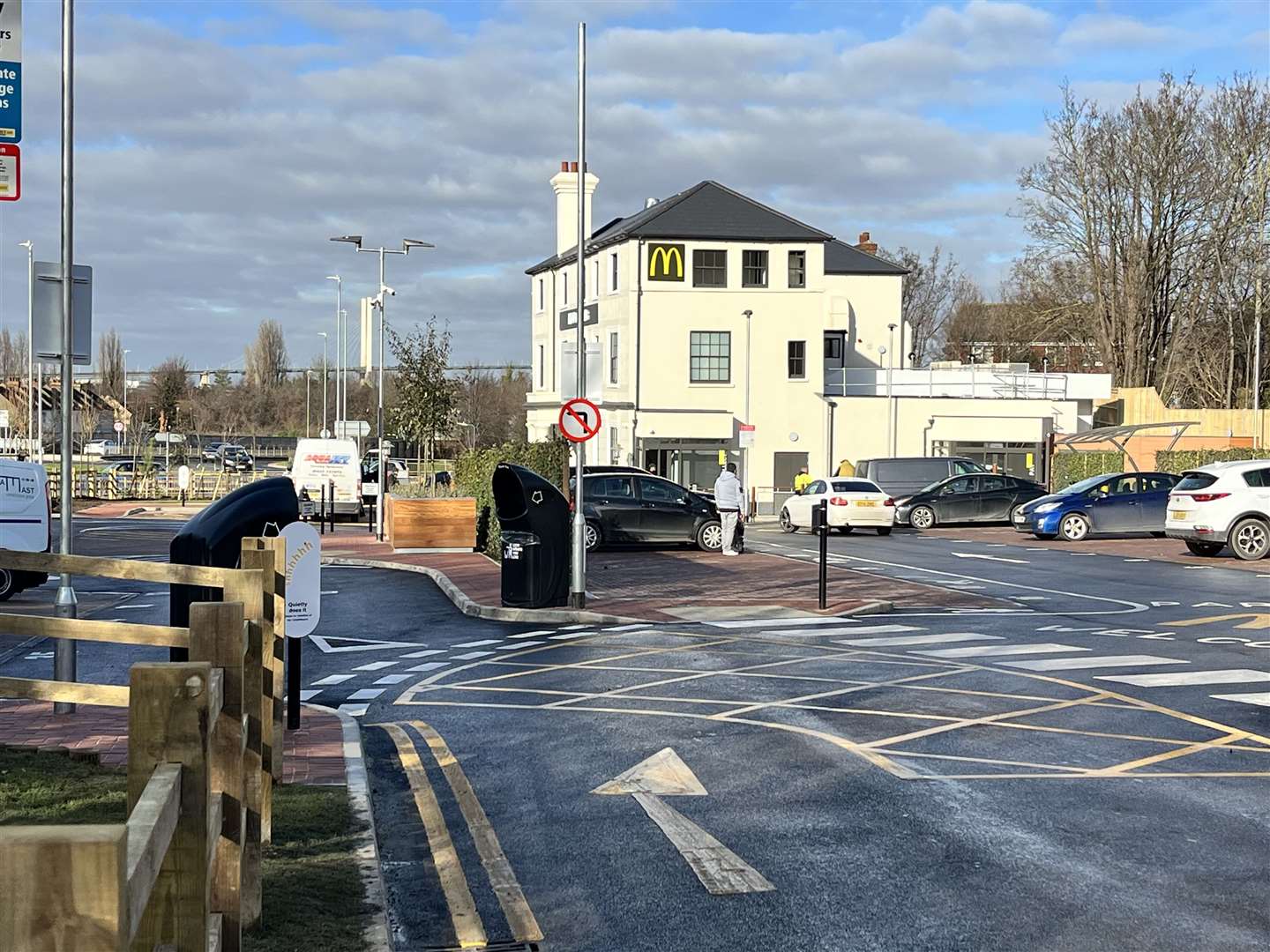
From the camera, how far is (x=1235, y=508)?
85.1ft

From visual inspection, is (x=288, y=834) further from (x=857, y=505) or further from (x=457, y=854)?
(x=857, y=505)

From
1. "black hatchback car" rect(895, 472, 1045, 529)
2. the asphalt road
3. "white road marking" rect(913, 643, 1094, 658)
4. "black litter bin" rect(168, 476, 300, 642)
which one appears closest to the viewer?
the asphalt road

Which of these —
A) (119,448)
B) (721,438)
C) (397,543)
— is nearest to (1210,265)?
(721,438)

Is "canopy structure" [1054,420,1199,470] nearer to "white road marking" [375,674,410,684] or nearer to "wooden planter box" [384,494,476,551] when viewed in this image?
"wooden planter box" [384,494,476,551]

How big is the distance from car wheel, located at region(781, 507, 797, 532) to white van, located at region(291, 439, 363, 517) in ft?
40.6

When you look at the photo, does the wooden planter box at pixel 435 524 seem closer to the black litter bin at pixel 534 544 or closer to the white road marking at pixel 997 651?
the black litter bin at pixel 534 544

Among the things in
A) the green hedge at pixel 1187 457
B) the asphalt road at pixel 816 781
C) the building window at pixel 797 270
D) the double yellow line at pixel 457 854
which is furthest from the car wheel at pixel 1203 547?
the building window at pixel 797 270

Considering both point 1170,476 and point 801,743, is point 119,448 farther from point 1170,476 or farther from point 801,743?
point 801,743

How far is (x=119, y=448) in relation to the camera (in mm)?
91250

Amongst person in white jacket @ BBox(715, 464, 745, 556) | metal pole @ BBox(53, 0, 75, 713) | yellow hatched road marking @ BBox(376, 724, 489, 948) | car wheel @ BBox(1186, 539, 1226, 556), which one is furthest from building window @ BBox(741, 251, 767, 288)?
yellow hatched road marking @ BBox(376, 724, 489, 948)

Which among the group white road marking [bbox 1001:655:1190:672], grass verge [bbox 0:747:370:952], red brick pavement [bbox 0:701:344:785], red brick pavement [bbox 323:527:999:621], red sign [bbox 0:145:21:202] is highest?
red sign [bbox 0:145:21:202]

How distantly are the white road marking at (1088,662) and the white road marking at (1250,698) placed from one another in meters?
1.66

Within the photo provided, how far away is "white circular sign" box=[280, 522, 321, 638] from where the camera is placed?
9.09m

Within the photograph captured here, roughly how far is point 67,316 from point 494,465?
658 inches
